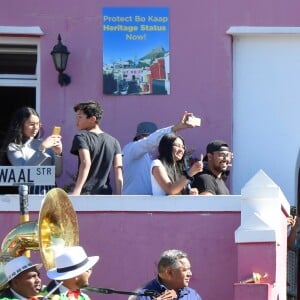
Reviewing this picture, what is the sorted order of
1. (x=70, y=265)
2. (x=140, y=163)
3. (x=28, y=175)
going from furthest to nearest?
(x=140, y=163)
(x=28, y=175)
(x=70, y=265)

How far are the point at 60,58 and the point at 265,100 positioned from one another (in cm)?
242

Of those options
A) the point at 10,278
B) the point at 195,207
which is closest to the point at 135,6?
the point at 195,207

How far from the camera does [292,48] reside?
47.3 feet

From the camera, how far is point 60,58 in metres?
14.0

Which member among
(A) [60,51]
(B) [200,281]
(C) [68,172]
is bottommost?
(B) [200,281]

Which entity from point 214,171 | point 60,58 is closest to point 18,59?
point 60,58

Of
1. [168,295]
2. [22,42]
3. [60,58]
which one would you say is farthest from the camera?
[22,42]

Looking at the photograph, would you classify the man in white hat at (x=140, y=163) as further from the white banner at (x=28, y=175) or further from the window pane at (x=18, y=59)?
the window pane at (x=18, y=59)

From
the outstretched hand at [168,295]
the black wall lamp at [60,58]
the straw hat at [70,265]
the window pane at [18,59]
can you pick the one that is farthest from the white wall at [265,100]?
the straw hat at [70,265]

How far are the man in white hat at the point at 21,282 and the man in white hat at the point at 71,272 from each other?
0.17 metres

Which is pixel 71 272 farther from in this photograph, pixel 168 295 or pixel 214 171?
pixel 214 171

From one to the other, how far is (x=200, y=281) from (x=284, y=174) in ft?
9.81

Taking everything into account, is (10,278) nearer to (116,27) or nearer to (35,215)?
(35,215)

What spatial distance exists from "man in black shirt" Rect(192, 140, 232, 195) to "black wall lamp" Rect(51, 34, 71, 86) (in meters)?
2.77
